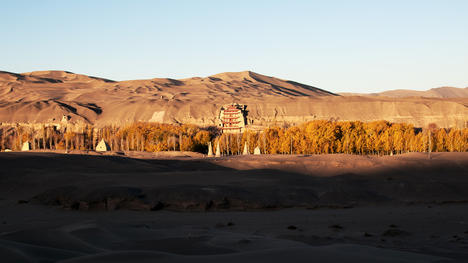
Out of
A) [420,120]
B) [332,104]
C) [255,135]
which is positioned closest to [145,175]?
[255,135]

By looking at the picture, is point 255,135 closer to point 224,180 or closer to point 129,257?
point 224,180

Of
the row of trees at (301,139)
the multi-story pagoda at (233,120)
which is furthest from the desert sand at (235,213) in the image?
the multi-story pagoda at (233,120)

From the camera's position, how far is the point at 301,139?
8731 centimetres

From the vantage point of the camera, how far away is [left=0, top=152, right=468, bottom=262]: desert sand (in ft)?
35.6

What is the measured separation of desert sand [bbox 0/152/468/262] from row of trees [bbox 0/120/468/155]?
43782mm

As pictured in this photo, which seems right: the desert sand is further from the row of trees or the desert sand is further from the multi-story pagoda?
the multi-story pagoda

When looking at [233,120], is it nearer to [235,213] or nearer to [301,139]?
[301,139]

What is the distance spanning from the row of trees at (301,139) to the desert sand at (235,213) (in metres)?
43.8

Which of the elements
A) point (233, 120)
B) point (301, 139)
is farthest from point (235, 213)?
point (233, 120)

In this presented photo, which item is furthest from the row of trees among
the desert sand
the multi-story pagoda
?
the desert sand

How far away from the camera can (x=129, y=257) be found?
9344mm

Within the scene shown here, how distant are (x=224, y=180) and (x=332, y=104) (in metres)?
119

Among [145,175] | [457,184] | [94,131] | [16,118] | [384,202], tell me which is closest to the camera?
[384,202]

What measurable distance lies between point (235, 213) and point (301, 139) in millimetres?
65110
